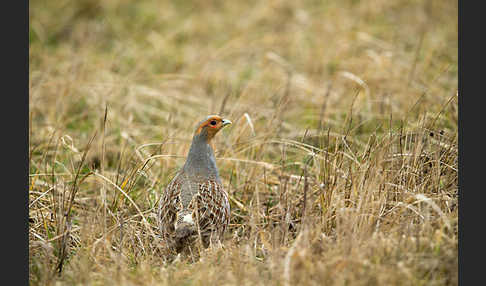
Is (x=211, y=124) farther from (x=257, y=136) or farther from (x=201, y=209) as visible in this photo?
(x=257, y=136)

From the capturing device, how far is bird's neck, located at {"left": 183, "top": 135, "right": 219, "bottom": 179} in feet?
16.1

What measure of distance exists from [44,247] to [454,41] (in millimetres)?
8680

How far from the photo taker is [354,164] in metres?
5.01

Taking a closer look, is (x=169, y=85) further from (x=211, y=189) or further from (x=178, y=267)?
(x=178, y=267)

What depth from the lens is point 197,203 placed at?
4602mm

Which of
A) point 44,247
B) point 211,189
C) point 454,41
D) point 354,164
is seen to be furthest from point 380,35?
point 44,247

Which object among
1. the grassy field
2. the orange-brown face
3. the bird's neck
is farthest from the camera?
the orange-brown face

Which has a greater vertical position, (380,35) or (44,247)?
(380,35)

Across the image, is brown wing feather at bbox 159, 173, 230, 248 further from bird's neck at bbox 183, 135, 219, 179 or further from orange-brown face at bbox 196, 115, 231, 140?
orange-brown face at bbox 196, 115, 231, 140

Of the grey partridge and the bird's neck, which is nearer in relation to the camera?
the grey partridge

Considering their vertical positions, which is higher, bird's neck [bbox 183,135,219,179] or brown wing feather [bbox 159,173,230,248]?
bird's neck [bbox 183,135,219,179]

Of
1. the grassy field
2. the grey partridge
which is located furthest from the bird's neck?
the grassy field

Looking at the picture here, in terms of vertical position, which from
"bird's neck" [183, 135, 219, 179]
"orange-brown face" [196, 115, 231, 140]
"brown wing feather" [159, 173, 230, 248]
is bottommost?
"brown wing feather" [159, 173, 230, 248]

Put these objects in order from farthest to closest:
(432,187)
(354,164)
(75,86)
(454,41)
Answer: (454,41) → (75,86) → (354,164) → (432,187)
